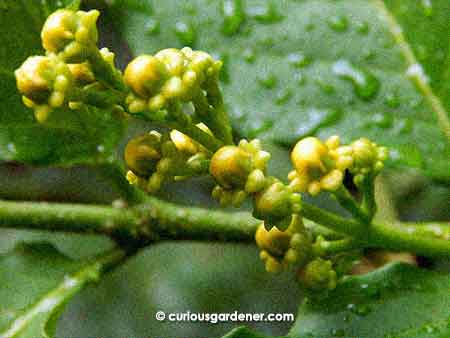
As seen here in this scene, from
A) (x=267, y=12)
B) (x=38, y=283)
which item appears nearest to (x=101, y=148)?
(x=38, y=283)

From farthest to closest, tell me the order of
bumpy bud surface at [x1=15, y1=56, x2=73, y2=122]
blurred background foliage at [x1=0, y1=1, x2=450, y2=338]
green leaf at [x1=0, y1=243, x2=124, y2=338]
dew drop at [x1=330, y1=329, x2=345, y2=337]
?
blurred background foliage at [x1=0, y1=1, x2=450, y2=338], green leaf at [x1=0, y1=243, x2=124, y2=338], dew drop at [x1=330, y1=329, x2=345, y2=337], bumpy bud surface at [x1=15, y1=56, x2=73, y2=122]

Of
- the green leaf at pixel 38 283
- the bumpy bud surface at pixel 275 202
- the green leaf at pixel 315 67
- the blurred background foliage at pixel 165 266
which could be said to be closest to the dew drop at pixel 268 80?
the green leaf at pixel 315 67

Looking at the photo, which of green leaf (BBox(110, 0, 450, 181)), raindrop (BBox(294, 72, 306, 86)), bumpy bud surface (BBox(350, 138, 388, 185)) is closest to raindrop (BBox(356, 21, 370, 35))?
green leaf (BBox(110, 0, 450, 181))

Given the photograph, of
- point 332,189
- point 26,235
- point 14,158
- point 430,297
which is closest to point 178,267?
point 26,235

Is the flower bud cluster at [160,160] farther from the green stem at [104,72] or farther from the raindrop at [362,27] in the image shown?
the raindrop at [362,27]

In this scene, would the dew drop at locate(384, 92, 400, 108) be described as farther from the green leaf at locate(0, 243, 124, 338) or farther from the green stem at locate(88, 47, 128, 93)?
the green stem at locate(88, 47, 128, 93)

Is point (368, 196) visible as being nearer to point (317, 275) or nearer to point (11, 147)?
point (317, 275)
